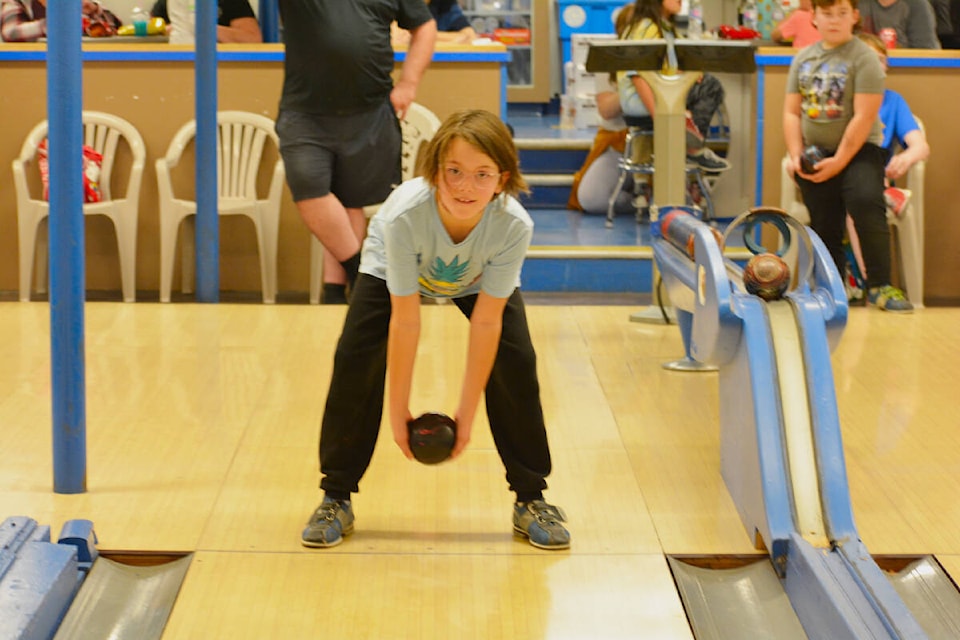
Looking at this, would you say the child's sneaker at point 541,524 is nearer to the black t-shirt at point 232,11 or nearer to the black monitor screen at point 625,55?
the black monitor screen at point 625,55

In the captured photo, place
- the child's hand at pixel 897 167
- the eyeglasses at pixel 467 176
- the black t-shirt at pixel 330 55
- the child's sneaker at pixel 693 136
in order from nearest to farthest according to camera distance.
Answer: the eyeglasses at pixel 467 176 → the black t-shirt at pixel 330 55 → the child's hand at pixel 897 167 → the child's sneaker at pixel 693 136

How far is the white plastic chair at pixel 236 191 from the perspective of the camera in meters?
6.28

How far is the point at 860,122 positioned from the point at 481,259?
10.5 feet

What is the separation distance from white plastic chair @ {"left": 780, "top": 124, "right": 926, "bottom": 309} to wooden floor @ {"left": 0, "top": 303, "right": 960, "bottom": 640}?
119 cm

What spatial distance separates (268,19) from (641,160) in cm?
218

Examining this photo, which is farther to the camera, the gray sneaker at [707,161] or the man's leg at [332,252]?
the gray sneaker at [707,161]

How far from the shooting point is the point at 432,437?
279 centimetres

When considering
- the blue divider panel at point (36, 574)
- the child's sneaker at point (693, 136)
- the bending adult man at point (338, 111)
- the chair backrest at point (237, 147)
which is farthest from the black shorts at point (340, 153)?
the child's sneaker at point (693, 136)

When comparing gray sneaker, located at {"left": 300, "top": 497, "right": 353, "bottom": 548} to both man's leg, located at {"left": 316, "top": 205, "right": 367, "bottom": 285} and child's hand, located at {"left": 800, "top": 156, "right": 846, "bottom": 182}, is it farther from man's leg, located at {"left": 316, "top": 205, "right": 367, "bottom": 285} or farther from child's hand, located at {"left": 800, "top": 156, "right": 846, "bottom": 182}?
child's hand, located at {"left": 800, "top": 156, "right": 846, "bottom": 182}

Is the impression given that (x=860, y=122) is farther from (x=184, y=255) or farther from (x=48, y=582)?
(x=48, y=582)

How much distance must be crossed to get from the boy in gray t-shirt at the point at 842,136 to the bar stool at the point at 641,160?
1.66 metres

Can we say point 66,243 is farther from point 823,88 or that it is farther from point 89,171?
point 823,88

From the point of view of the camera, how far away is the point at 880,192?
5.71m

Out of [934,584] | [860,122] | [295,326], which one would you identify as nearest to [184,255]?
[295,326]
